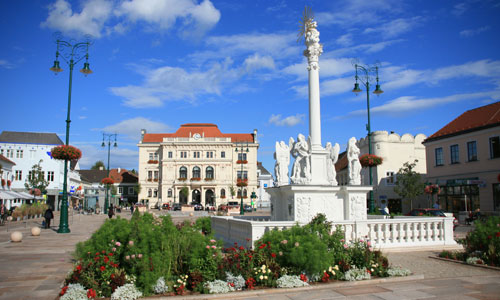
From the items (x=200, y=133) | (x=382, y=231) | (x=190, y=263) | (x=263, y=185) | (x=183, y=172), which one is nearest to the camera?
(x=190, y=263)

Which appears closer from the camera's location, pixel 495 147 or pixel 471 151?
pixel 495 147

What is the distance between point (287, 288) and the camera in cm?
754

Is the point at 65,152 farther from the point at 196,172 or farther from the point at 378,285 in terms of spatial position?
the point at 196,172

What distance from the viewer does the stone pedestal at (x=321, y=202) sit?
13.8 meters

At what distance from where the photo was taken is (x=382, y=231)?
12227 millimetres

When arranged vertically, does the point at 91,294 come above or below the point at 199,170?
below

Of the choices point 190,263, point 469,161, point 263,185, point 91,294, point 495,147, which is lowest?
point 91,294

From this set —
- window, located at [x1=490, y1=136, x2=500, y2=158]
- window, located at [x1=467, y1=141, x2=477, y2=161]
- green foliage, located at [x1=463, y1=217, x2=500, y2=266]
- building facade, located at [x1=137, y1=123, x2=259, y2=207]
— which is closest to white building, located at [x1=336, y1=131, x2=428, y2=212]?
window, located at [x1=467, y1=141, x2=477, y2=161]

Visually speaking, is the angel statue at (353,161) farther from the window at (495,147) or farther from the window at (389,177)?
the window at (389,177)

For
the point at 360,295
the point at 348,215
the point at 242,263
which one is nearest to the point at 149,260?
the point at 242,263

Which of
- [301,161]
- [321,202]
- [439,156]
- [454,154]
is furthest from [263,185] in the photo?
[321,202]

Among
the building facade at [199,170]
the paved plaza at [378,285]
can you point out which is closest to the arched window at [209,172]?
the building facade at [199,170]

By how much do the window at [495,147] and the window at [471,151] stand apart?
1.75m

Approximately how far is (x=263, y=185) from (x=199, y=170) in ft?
60.1
